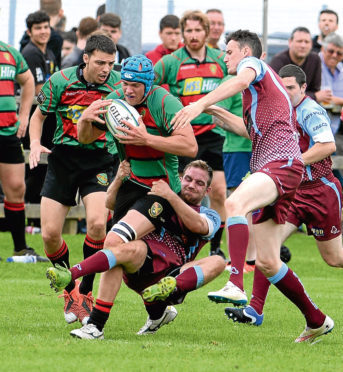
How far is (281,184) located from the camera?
6.65 m

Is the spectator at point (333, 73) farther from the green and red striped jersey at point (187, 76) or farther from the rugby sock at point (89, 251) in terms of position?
the rugby sock at point (89, 251)

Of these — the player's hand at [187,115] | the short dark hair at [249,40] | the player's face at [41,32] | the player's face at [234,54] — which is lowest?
the player's face at [41,32]

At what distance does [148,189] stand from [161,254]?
481 millimetres

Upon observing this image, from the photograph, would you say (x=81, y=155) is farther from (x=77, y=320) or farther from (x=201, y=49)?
(x=201, y=49)

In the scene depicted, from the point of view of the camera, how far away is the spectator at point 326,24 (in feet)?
47.4

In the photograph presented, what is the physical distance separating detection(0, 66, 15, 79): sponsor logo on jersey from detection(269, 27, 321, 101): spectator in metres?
3.67

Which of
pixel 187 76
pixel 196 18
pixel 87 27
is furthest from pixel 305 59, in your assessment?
pixel 87 27

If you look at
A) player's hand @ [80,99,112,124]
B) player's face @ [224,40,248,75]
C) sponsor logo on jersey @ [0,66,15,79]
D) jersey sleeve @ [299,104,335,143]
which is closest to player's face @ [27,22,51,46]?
sponsor logo on jersey @ [0,66,15,79]

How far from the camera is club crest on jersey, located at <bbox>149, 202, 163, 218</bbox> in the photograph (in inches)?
273

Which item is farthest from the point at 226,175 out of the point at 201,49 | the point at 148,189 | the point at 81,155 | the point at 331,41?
the point at 148,189

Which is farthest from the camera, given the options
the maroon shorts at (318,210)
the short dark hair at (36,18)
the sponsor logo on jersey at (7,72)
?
the short dark hair at (36,18)

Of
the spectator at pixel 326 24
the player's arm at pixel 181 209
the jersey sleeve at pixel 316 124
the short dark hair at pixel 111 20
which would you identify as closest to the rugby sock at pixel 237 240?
the player's arm at pixel 181 209

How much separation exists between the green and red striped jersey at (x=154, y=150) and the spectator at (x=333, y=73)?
631 centimetres

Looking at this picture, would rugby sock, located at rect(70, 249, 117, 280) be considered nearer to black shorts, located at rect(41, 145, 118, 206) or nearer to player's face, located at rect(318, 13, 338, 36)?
black shorts, located at rect(41, 145, 118, 206)
